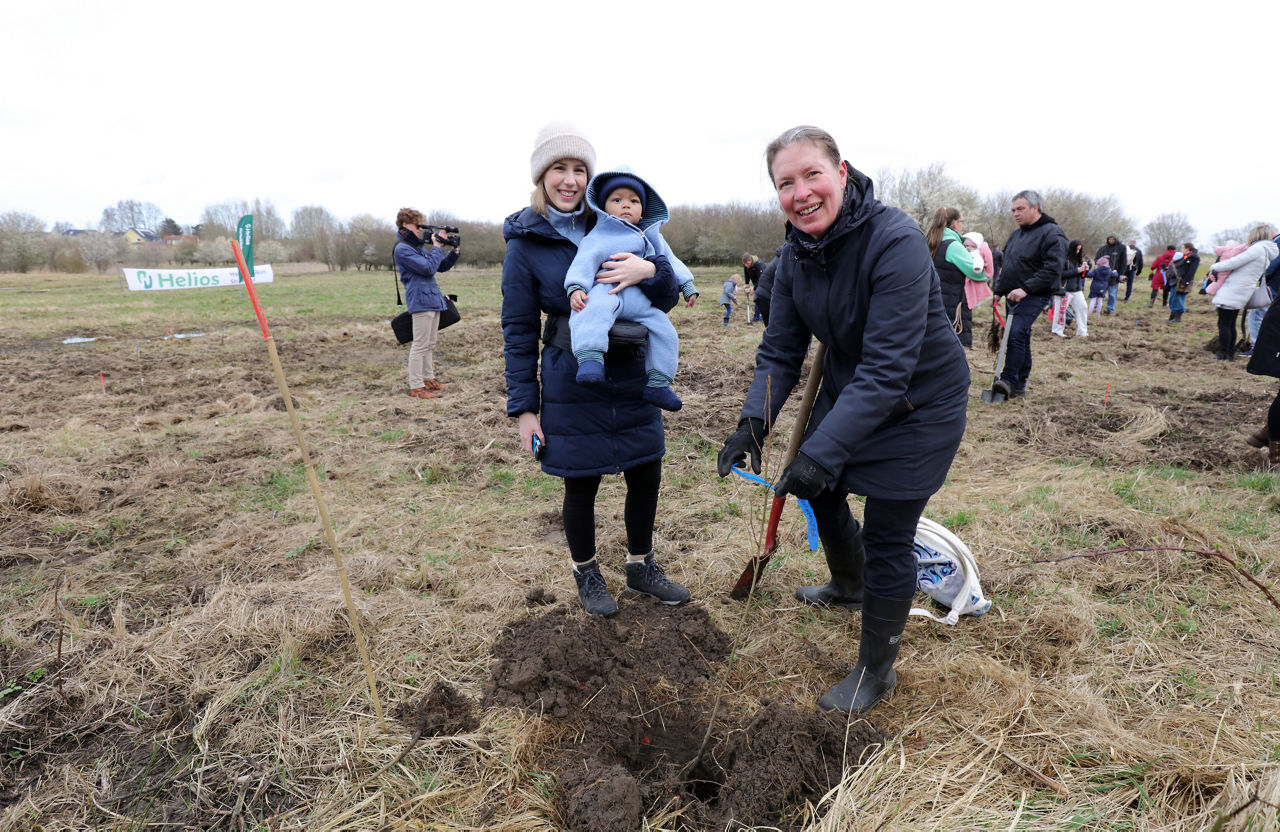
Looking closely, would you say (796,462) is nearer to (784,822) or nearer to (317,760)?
(784,822)

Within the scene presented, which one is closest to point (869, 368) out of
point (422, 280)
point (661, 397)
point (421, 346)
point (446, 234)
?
point (661, 397)

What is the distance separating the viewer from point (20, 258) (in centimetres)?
4006

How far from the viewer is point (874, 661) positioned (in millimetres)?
2408

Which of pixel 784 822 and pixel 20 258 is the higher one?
pixel 20 258

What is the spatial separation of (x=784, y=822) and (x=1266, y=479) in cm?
452

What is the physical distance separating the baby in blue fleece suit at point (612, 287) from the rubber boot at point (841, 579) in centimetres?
103

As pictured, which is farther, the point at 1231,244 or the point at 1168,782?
the point at 1231,244

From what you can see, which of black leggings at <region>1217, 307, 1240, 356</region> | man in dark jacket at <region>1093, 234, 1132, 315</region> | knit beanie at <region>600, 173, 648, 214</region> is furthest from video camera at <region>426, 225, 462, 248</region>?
man in dark jacket at <region>1093, 234, 1132, 315</region>

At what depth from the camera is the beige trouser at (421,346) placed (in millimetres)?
7527

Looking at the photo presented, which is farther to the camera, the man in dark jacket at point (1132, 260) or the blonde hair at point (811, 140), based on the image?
the man in dark jacket at point (1132, 260)

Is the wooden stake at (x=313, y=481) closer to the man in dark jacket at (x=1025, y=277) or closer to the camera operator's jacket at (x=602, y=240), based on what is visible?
the camera operator's jacket at (x=602, y=240)

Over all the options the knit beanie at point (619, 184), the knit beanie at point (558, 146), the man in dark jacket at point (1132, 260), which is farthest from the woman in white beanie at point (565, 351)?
the man in dark jacket at point (1132, 260)

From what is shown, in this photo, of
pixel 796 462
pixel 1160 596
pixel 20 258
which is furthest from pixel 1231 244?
pixel 20 258

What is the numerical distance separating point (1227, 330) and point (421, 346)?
11.0 m
